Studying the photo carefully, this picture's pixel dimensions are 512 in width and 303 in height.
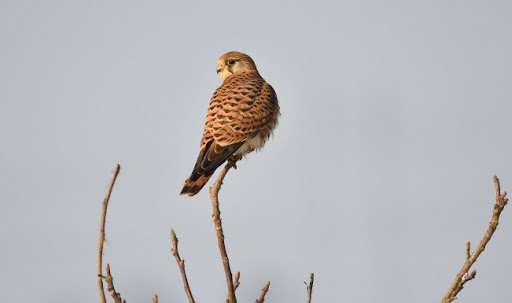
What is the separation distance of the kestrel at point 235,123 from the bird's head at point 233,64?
460 mm

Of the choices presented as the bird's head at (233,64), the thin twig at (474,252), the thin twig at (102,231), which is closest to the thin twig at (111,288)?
the thin twig at (102,231)

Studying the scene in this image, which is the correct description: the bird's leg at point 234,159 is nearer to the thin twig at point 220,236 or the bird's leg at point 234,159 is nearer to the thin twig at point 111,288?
the thin twig at point 220,236

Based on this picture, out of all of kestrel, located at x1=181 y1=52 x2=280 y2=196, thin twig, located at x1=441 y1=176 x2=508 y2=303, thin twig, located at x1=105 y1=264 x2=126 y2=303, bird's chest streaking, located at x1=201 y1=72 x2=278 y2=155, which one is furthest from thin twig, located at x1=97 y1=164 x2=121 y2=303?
bird's chest streaking, located at x1=201 y1=72 x2=278 y2=155

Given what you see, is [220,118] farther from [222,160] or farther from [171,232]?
[171,232]

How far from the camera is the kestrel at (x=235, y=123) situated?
18.6 ft

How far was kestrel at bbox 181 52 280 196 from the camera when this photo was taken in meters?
5.68

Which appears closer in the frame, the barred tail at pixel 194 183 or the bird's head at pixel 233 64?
the barred tail at pixel 194 183

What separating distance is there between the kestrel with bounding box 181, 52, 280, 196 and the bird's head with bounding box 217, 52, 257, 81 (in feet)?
1.51

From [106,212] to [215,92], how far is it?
377cm

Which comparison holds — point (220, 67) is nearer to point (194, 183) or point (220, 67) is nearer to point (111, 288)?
point (194, 183)

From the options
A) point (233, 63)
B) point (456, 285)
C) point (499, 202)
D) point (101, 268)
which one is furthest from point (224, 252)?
point (233, 63)

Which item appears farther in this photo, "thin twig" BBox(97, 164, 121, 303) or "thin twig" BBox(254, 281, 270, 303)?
"thin twig" BBox(254, 281, 270, 303)

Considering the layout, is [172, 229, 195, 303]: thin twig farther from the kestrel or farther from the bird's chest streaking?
the bird's chest streaking

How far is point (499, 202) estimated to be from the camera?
122 inches
